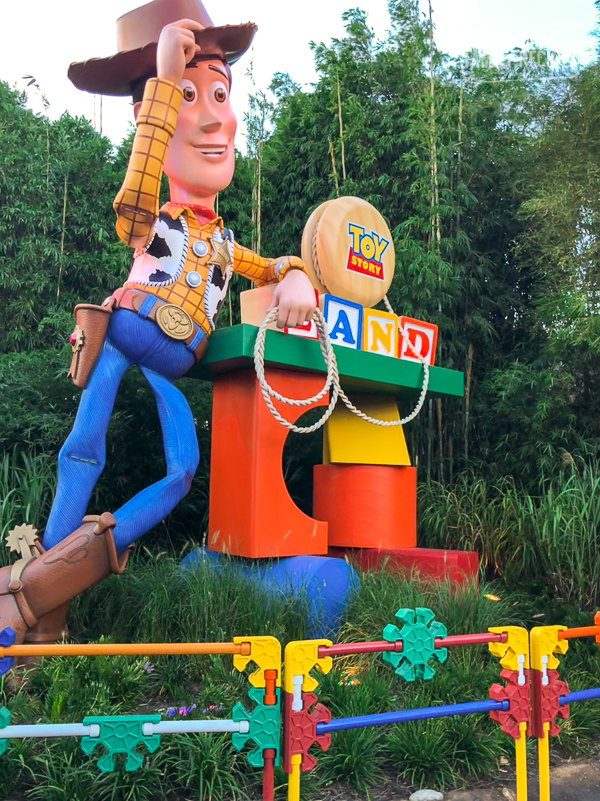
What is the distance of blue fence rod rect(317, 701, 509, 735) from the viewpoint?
2.21 m

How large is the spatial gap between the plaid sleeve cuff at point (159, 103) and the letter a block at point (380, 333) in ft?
6.07

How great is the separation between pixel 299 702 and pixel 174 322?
2326mm

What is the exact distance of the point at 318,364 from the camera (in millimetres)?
4445

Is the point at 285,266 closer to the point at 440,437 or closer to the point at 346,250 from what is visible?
the point at 346,250

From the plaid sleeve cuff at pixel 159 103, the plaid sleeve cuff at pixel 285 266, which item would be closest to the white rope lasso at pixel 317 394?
the plaid sleeve cuff at pixel 285 266

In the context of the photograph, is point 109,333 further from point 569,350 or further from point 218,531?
point 569,350

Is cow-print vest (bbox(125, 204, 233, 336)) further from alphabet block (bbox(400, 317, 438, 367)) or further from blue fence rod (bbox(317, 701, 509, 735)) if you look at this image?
blue fence rod (bbox(317, 701, 509, 735))

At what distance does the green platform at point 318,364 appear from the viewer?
13.6ft

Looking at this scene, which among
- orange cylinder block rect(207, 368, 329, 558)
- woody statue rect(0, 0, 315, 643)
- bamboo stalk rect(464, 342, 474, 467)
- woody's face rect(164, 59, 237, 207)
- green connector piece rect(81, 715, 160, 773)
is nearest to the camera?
green connector piece rect(81, 715, 160, 773)

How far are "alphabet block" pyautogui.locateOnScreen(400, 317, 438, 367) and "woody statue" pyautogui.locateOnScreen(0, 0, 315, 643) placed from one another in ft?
3.42

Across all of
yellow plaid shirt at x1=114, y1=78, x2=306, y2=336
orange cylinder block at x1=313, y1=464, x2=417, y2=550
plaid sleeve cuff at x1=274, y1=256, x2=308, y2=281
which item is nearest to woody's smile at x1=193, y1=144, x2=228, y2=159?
yellow plaid shirt at x1=114, y1=78, x2=306, y2=336

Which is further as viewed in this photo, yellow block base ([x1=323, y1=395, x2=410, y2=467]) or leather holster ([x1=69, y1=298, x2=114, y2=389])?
yellow block base ([x1=323, y1=395, x2=410, y2=467])

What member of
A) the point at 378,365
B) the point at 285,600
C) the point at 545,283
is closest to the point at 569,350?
the point at 545,283

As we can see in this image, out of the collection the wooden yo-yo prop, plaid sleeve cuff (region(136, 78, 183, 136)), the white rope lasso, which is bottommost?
the white rope lasso
